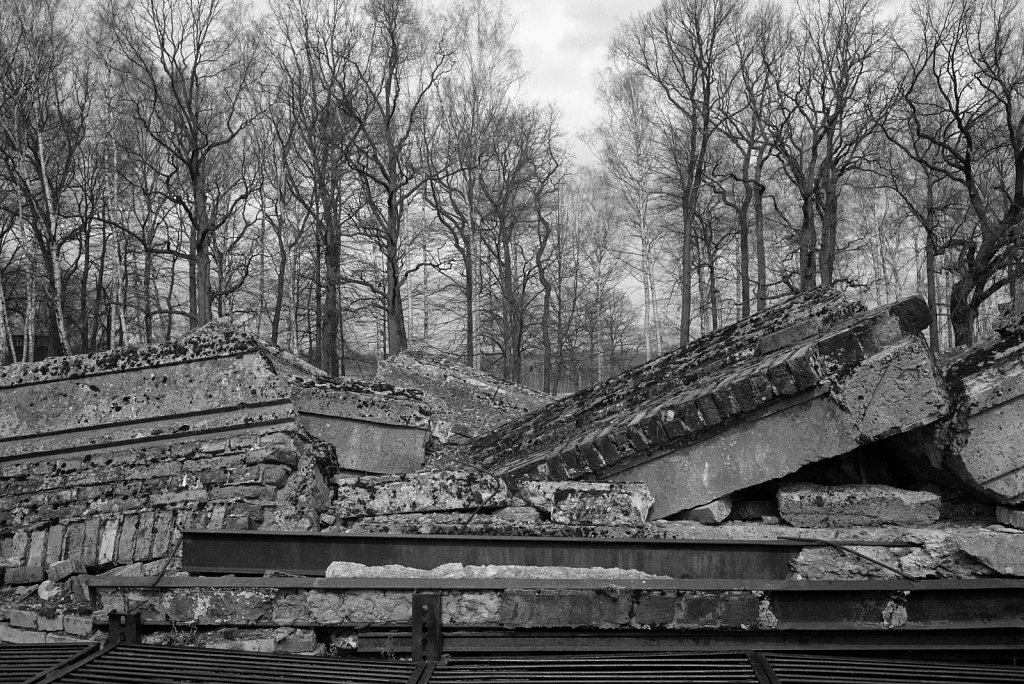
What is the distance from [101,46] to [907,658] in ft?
72.7

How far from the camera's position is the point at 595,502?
13.3ft

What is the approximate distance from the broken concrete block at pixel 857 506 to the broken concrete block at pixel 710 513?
0.95 feet

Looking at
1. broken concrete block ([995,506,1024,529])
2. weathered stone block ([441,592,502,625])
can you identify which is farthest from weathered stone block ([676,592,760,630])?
broken concrete block ([995,506,1024,529])

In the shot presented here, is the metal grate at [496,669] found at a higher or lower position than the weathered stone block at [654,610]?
lower

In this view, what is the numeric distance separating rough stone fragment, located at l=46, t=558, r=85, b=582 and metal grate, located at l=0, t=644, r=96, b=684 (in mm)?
1218

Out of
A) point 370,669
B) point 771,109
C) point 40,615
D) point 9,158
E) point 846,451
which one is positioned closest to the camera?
point 370,669

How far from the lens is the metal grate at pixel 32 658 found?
2.99 meters

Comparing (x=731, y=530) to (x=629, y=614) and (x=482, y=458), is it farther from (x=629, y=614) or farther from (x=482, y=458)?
(x=482, y=458)

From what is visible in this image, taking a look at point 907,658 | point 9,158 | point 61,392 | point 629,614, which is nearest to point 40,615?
point 61,392

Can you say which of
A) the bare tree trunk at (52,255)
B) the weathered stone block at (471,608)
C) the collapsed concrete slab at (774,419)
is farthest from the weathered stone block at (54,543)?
the bare tree trunk at (52,255)

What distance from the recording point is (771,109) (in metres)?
20.7

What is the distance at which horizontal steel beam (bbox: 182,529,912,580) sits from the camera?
3.48 m

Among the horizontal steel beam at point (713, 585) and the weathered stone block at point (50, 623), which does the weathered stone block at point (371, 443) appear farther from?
the horizontal steel beam at point (713, 585)

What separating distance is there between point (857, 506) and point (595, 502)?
136cm
